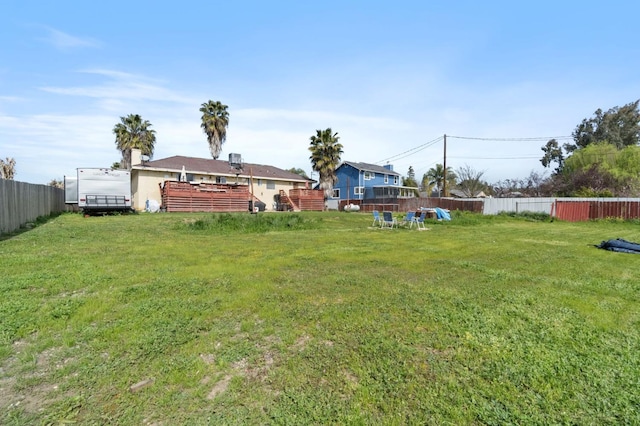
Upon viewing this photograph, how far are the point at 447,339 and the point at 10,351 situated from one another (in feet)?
14.2

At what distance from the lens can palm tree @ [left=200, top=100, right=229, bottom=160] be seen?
3703 cm

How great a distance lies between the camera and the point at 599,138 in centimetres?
4988

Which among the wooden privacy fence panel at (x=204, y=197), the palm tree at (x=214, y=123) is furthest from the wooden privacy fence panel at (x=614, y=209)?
the palm tree at (x=214, y=123)

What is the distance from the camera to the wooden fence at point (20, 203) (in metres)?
10.4

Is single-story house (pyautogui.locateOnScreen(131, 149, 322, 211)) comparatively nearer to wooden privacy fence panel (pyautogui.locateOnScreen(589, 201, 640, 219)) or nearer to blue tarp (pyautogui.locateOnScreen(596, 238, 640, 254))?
blue tarp (pyautogui.locateOnScreen(596, 238, 640, 254))

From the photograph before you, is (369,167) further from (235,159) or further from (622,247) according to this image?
(622,247)

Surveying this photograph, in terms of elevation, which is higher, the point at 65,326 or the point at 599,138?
the point at 599,138

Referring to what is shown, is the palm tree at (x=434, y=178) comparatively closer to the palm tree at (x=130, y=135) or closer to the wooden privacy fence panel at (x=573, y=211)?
the wooden privacy fence panel at (x=573, y=211)

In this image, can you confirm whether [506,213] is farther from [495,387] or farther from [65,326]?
[65,326]

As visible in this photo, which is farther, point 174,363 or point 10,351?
point 10,351

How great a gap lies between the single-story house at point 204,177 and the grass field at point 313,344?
21.1 m

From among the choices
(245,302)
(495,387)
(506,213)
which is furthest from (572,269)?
(506,213)

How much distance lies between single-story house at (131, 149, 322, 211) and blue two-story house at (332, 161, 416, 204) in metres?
10.8

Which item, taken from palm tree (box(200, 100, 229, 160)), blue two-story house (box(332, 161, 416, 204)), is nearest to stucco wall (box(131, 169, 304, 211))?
palm tree (box(200, 100, 229, 160))
